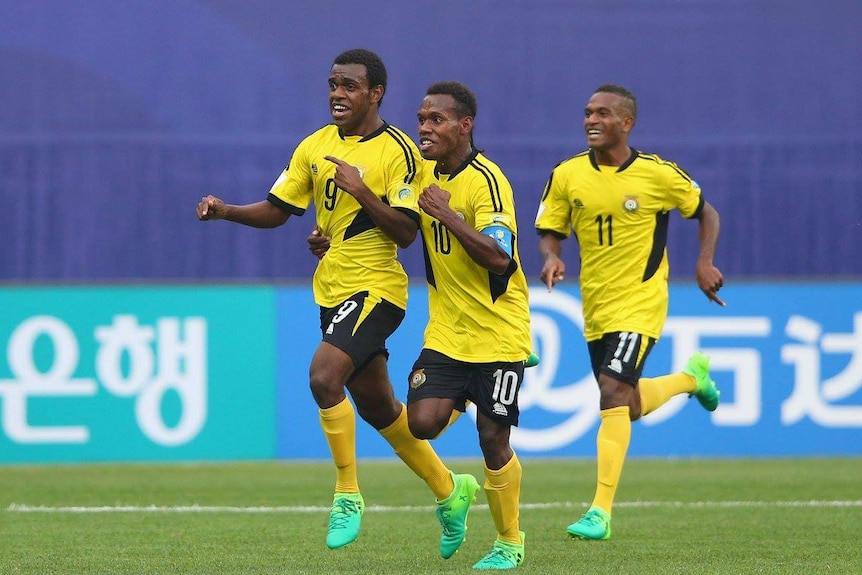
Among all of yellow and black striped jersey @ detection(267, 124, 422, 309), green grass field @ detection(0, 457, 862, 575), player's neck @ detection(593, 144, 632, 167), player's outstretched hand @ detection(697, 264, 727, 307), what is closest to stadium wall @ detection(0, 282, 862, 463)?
green grass field @ detection(0, 457, 862, 575)

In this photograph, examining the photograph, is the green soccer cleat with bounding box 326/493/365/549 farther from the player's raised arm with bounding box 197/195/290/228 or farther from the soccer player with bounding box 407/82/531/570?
the player's raised arm with bounding box 197/195/290/228

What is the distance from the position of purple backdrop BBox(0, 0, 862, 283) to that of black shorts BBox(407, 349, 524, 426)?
6920 mm

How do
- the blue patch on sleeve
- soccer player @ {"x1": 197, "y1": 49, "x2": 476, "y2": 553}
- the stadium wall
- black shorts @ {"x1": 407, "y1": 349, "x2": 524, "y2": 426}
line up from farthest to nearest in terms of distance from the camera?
1. the stadium wall
2. soccer player @ {"x1": 197, "y1": 49, "x2": 476, "y2": 553}
3. black shorts @ {"x1": 407, "y1": 349, "x2": 524, "y2": 426}
4. the blue patch on sleeve

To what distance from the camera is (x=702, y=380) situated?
856 centimetres

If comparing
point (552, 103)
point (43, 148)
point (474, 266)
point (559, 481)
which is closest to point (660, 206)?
point (474, 266)

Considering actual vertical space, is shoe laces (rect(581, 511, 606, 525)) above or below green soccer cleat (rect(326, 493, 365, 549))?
below

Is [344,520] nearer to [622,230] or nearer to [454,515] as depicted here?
[454,515]

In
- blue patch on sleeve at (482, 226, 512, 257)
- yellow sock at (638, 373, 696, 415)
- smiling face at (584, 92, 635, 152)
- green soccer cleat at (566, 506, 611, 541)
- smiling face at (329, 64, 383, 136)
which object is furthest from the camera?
yellow sock at (638, 373, 696, 415)

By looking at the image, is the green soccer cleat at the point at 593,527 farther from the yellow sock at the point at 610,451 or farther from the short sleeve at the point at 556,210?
the short sleeve at the point at 556,210

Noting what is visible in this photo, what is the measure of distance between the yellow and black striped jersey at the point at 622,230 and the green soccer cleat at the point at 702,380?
34.2 inches

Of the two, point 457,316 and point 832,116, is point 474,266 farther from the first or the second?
point 832,116

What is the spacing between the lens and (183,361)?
11688 millimetres

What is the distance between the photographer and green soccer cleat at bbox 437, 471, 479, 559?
645 centimetres

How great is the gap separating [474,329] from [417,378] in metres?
0.31
